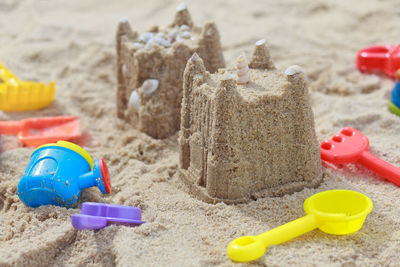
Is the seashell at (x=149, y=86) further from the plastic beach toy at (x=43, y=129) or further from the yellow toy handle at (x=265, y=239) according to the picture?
the yellow toy handle at (x=265, y=239)

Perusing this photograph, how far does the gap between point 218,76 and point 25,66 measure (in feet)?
4.82

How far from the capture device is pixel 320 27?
3115 millimetres

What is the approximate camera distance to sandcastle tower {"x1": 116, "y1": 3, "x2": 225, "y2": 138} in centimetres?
196

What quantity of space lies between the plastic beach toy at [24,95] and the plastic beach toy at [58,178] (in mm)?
762

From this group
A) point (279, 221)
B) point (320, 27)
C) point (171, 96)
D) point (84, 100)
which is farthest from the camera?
point (320, 27)

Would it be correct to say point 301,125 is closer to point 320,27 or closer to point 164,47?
point 164,47

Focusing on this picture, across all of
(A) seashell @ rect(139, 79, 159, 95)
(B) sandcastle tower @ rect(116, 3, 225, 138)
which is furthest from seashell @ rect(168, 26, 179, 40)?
(A) seashell @ rect(139, 79, 159, 95)

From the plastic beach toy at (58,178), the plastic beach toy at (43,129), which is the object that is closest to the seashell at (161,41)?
the plastic beach toy at (43,129)

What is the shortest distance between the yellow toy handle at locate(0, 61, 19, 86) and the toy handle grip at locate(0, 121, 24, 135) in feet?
1.01

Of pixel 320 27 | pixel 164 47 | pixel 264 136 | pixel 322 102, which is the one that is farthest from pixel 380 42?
pixel 264 136

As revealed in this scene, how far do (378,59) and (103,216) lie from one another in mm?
1700

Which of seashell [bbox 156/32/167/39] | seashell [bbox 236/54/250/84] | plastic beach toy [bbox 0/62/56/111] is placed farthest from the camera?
plastic beach toy [bbox 0/62/56/111]

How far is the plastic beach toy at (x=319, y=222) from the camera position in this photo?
129 cm

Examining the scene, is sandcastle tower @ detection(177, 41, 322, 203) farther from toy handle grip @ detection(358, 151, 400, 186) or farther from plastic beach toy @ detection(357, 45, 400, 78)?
plastic beach toy @ detection(357, 45, 400, 78)
